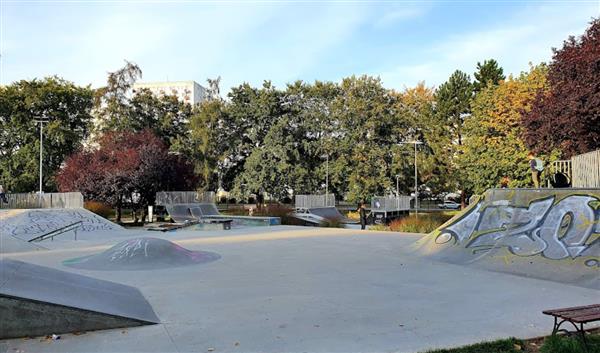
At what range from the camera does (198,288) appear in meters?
8.75

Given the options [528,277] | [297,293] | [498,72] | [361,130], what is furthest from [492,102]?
[297,293]

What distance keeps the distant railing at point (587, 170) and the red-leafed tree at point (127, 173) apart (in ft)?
98.2

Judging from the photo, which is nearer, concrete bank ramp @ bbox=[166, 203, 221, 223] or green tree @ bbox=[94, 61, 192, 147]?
concrete bank ramp @ bbox=[166, 203, 221, 223]

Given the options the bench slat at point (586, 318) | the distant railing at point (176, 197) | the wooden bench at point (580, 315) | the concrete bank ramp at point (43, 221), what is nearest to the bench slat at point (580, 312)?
the wooden bench at point (580, 315)

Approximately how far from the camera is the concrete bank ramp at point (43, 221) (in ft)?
72.2

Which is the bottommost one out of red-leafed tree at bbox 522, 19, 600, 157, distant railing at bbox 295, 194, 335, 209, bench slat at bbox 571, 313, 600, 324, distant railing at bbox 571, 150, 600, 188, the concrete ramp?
the concrete ramp

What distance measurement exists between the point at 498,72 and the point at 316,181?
20.5m

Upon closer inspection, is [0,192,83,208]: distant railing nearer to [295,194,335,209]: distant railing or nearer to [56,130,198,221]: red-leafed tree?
[56,130,198,221]: red-leafed tree

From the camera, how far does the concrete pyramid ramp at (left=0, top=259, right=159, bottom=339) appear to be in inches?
212

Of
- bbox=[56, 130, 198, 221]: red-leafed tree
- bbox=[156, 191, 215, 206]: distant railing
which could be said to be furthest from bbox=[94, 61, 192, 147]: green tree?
bbox=[156, 191, 215, 206]: distant railing

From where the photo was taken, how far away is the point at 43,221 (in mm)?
23516

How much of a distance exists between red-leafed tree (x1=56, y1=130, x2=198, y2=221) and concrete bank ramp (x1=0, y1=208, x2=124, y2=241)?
27.0 feet

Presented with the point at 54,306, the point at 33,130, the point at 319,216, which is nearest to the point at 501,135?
the point at 319,216

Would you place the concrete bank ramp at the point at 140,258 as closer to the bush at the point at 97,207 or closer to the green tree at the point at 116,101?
the bush at the point at 97,207
